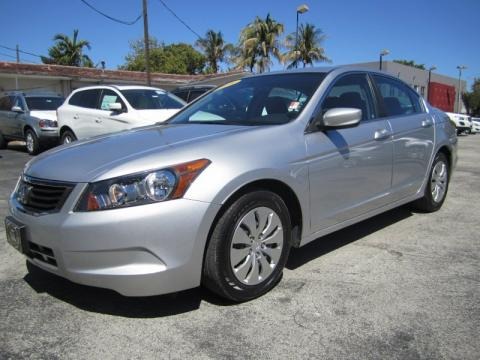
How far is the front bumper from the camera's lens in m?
2.55

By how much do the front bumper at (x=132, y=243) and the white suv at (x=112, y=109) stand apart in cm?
605

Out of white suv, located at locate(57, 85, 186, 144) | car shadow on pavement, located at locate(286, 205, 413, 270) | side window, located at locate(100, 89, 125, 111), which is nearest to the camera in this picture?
car shadow on pavement, located at locate(286, 205, 413, 270)

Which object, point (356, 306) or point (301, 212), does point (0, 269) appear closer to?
point (301, 212)

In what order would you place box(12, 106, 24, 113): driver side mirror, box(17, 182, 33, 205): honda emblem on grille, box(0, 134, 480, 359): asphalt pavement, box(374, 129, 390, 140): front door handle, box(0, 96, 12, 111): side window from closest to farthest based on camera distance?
box(0, 134, 480, 359): asphalt pavement
box(17, 182, 33, 205): honda emblem on grille
box(374, 129, 390, 140): front door handle
box(12, 106, 24, 113): driver side mirror
box(0, 96, 12, 111): side window

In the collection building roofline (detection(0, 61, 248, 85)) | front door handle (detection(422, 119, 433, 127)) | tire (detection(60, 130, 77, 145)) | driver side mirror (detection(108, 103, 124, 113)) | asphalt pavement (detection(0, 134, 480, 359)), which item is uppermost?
building roofline (detection(0, 61, 248, 85))

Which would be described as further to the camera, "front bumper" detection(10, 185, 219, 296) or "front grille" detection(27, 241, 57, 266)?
"front grille" detection(27, 241, 57, 266)

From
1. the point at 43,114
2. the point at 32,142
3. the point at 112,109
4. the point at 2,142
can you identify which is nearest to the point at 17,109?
the point at 43,114

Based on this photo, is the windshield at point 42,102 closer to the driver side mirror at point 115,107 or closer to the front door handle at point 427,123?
the driver side mirror at point 115,107

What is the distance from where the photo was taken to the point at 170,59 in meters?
53.7

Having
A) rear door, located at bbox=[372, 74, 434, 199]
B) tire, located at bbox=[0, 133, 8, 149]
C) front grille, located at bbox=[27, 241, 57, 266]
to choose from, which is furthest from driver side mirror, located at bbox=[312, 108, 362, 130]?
tire, located at bbox=[0, 133, 8, 149]

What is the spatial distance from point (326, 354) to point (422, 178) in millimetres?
3001

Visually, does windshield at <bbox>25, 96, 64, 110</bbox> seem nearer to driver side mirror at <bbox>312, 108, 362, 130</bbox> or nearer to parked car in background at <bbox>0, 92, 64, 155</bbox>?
parked car in background at <bbox>0, 92, 64, 155</bbox>

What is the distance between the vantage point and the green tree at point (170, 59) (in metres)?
53.6

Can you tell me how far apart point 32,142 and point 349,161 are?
10.1 metres
